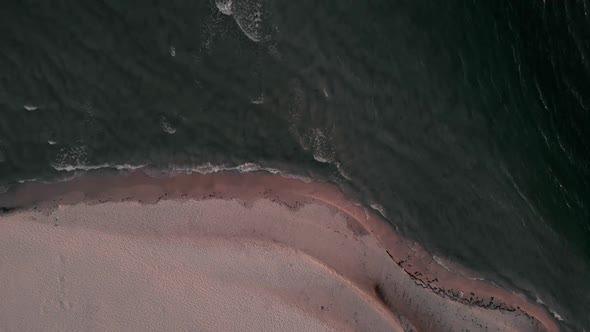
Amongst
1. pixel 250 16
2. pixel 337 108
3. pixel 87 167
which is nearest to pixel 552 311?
pixel 337 108

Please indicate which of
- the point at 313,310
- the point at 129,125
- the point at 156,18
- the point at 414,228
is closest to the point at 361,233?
the point at 414,228

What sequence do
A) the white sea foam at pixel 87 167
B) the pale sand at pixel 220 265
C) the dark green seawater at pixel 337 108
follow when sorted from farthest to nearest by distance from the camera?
1. the white sea foam at pixel 87 167
2. the dark green seawater at pixel 337 108
3. the pale sand at pixel 220 265

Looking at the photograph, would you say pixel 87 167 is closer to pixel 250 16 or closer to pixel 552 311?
pixel 250 16

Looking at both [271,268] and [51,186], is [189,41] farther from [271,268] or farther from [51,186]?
[271,268]

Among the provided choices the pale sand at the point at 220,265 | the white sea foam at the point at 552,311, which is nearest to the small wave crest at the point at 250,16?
the pale sand at the point at 220,265

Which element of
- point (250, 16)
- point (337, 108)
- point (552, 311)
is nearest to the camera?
point (250, 16)

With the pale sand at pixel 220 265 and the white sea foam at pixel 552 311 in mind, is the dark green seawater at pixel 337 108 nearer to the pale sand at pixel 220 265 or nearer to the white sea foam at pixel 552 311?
the white sea foam at pixel 552 311
